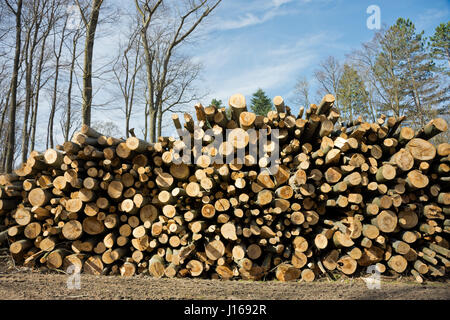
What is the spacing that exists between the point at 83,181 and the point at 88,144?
1.65 feet

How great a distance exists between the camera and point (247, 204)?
151 inches

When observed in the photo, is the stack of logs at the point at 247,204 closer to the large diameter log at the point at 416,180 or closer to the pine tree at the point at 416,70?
the large diameter log at the point at 416,180

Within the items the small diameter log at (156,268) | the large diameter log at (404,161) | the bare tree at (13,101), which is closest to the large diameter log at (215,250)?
the small diameter log at (156,268)

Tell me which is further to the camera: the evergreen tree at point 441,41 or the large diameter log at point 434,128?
the evergreen tree at point 441,41

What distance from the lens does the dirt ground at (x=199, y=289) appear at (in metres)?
2.94

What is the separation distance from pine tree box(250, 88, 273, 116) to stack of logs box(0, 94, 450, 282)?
2134 centimetres

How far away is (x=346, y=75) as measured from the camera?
792 inches

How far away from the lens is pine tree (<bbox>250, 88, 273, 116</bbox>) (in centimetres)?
2519

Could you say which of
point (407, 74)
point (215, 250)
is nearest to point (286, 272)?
point (215, 250)

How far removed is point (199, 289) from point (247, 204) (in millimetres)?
1200

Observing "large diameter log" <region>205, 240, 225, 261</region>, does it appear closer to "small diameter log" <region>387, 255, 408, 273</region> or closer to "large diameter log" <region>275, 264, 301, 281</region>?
"large diameter log" <region>275, 264, 301, 281</region>

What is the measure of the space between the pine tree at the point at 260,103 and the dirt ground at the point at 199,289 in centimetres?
2220
